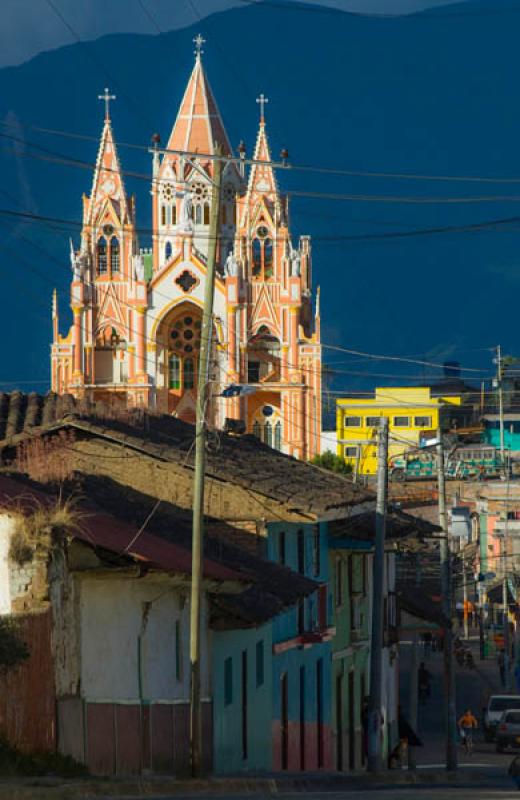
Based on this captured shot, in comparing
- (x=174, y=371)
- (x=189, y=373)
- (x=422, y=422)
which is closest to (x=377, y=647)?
(x=189, y=373)

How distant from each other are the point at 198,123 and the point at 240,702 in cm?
13375

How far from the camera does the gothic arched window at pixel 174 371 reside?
159m

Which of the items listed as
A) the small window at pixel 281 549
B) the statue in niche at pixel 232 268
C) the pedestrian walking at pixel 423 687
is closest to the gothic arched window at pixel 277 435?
the statue in niche at pixel 232 268

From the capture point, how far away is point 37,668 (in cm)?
2150

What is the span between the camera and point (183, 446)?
34.4 m

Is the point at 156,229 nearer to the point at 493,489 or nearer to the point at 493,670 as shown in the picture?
the point at 493,489

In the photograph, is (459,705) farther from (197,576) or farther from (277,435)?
(277,435)

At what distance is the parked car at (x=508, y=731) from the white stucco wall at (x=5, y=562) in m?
33.9

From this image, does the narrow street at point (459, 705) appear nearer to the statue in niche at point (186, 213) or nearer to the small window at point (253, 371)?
the small window at point (253, 371)

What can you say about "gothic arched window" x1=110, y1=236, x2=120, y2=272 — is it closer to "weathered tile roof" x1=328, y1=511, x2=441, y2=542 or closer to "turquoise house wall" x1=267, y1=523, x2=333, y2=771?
"weathered tile roof" x1=328, y1=511, x2=441, y2=542

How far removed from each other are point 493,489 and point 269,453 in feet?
246

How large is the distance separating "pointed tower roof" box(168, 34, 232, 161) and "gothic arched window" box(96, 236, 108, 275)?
8607 millimetres

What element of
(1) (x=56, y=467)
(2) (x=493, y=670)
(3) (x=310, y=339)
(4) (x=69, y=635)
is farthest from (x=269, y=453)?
(3) (x=310, y=339)

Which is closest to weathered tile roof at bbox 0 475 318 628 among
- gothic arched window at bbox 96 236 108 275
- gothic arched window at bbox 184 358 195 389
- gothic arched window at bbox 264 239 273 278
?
gothic arched window at bbox 184 358 195 389
